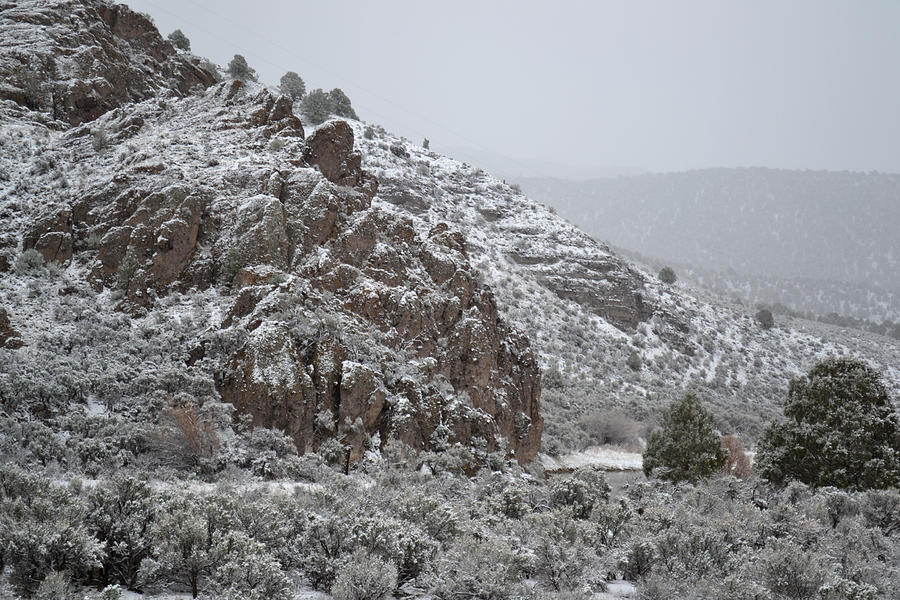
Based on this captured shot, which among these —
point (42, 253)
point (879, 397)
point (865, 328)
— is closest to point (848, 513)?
point (879, 397)

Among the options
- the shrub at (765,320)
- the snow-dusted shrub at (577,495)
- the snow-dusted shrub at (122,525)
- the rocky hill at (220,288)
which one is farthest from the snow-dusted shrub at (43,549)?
the shrub at (765,320)

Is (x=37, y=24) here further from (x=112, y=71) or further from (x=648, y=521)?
(x=648, y=521)

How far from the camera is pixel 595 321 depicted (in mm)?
→ 50938

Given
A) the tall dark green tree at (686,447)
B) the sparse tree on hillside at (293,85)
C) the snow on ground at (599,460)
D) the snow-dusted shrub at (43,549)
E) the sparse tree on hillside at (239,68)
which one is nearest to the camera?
the snow-dusted shrub at (43,549)

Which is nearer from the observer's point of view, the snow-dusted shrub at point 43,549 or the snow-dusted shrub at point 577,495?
the snow-dusted shrub at point 43,549

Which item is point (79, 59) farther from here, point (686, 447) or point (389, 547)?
point (686, 447)

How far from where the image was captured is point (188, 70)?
34875 mm

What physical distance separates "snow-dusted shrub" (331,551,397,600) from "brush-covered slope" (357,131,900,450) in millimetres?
28559

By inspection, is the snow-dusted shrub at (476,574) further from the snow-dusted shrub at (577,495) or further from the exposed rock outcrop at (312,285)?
the exposed rock outcrop at (312,285)

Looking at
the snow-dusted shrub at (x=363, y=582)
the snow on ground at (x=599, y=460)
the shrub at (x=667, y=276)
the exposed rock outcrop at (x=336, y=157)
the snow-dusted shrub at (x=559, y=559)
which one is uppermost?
the exposed rock outcrop at (x=336, y=157)

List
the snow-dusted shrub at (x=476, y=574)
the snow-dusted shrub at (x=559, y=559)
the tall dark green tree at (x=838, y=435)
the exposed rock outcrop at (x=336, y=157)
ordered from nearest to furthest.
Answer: the snow-dusted shrub at (x=476, y=574), the snow-dusted shrub at (x=559, y=559), the tall dark green tree at (x=838, y=435), the exposed rock outcrop at (x=336, y=157)

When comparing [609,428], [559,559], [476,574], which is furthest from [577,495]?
[609,428]

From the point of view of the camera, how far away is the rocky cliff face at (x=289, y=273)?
605 inches

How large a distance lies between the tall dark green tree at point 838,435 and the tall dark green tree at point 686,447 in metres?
3.22
